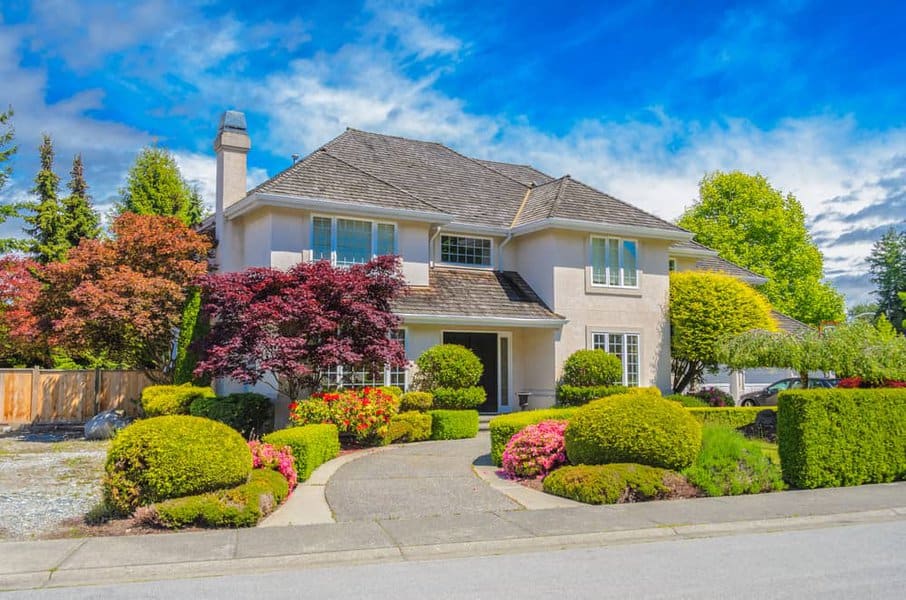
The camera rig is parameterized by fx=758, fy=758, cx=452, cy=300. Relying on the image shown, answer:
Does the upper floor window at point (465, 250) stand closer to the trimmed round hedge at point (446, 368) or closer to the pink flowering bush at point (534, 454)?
the trimmed round hedge at point (446, 368)

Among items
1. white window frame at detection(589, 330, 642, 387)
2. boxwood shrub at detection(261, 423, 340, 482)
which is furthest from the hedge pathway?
white window frame at detection(589, 330, 642, 387)

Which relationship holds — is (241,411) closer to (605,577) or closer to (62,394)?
(62,394)

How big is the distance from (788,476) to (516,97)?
981 centimetres

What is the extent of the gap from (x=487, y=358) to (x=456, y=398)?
4447 millimetres

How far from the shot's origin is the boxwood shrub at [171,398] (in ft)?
61.9

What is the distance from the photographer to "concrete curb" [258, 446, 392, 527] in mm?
9891

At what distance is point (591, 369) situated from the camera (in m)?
22.1

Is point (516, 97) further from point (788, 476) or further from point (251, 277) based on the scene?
point (788, 476)

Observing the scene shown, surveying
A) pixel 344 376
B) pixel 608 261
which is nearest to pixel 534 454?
pixel 344 376

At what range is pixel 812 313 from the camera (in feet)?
163

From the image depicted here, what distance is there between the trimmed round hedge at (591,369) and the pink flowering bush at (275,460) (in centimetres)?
1178

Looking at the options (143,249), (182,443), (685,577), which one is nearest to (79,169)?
(143,249)

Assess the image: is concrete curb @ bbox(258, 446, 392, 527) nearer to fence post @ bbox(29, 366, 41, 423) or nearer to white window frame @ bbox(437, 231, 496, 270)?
white window frame @ bbox(437, 231, 496, 270)

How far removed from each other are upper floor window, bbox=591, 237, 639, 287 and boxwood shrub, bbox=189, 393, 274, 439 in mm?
10966
